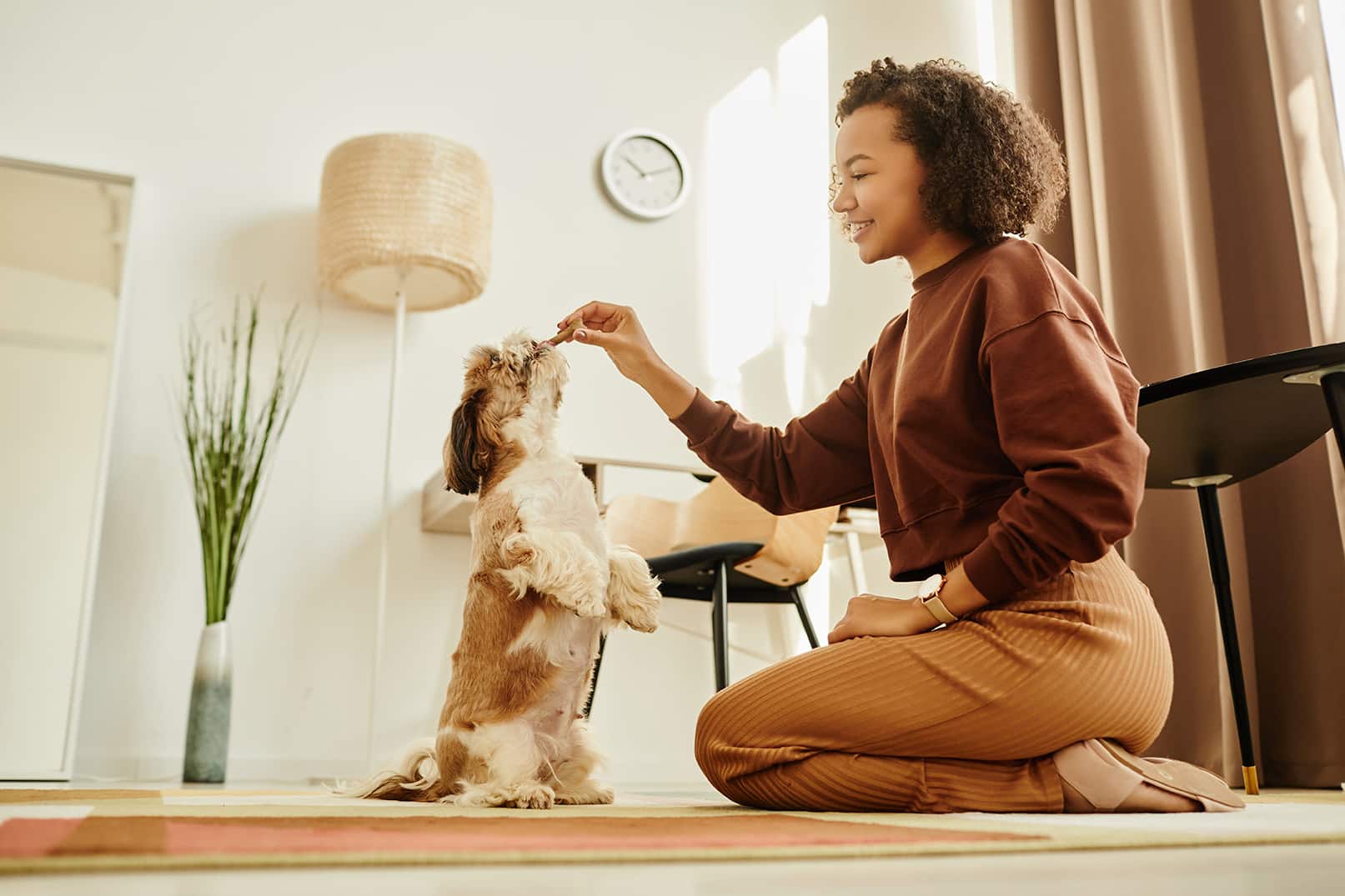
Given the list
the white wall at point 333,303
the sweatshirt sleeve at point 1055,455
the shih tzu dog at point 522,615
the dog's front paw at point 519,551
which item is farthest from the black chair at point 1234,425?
the white wall at point 333,303

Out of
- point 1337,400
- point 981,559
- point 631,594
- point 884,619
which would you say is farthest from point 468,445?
point 1337,400

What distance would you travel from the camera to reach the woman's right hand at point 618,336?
75.1 inches

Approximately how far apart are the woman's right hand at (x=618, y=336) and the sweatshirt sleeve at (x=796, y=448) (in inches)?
5.2

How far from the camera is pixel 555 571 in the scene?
161cm

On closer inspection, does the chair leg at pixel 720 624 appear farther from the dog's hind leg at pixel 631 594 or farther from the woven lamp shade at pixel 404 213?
the woven lamp shade at pixel 404 213

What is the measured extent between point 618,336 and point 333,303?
2.19 metres

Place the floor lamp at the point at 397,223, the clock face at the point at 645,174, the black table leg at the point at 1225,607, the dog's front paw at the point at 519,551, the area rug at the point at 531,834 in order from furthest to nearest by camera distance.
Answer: the clock face at the point at 645,174 → the floor lamp at the point at 397,223 → the black table leg at the point at 1225,607 → the dog's front paw at the point at 519,551 → the area rug at the point at 531,834

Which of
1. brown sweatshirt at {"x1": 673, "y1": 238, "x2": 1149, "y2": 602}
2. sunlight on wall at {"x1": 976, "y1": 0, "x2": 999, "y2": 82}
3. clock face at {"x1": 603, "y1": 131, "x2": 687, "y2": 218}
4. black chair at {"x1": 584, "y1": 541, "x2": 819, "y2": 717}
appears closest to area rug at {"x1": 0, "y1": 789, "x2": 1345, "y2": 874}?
brown sweatshirt at {"x1": 673, "y1": 238, "x2": 1149, "y2": 602}

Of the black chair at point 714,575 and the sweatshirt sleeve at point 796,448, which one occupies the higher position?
the sweatshirt sleeve at point 796,448

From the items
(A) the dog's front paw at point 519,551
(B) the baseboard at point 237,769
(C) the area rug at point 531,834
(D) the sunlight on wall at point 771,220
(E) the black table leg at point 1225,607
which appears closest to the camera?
(C) the area rug at point 531,834

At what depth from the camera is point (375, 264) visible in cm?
339

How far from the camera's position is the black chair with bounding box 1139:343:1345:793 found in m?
1.86

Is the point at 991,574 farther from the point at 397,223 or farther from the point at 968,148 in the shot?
the point at 397,223

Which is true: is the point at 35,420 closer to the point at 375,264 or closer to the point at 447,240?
the point at 375,264
